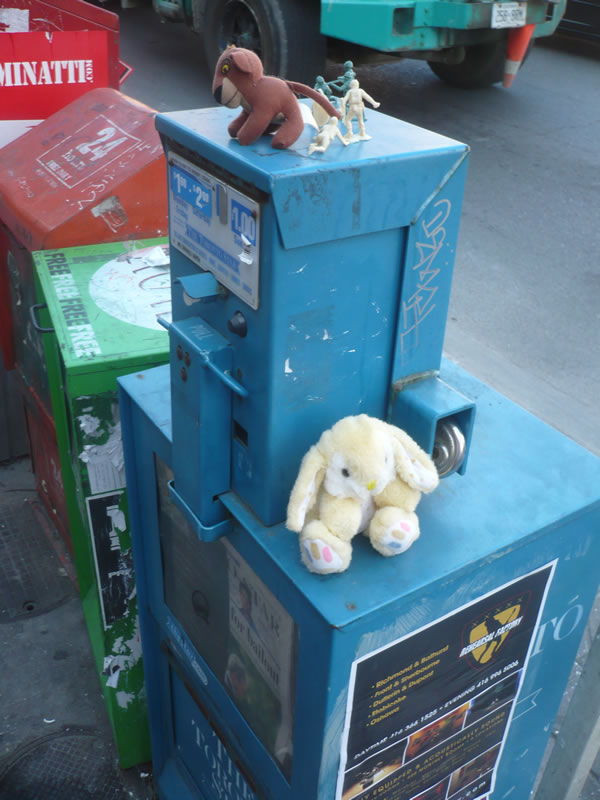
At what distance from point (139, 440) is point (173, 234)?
541 mm

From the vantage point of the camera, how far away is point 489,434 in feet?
5.23

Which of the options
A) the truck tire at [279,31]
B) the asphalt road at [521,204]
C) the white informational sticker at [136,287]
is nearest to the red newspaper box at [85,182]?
the white informational sticker at [136,287]

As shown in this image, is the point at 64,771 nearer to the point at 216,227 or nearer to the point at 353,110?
the point at 216,227

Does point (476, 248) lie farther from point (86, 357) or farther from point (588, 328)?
point (86, 357)

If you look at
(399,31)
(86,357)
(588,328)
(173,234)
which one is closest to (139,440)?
(86,357)

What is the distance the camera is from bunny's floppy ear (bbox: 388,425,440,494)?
1.26 meters

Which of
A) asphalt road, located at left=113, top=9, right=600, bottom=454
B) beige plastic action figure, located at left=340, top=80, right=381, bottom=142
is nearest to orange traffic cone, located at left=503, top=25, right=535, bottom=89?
asphalt road, located at left=113, top=9, right=600, bottom=454

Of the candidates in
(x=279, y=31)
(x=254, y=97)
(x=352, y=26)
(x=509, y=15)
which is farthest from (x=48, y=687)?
(x=509, y=15)

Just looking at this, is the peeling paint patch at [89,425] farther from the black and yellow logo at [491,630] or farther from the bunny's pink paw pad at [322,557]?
the black and yellow logo at [491,630]

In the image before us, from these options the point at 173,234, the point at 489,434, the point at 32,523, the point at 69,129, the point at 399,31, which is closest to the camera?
the point at 173,234

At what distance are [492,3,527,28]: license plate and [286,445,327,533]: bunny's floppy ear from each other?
552 cm

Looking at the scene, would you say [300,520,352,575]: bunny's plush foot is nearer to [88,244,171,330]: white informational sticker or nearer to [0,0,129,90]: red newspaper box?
[88,244,171,330]: white informational sticker

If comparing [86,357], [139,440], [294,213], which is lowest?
[139,440]

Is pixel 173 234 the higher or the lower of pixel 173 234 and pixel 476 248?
the higher
